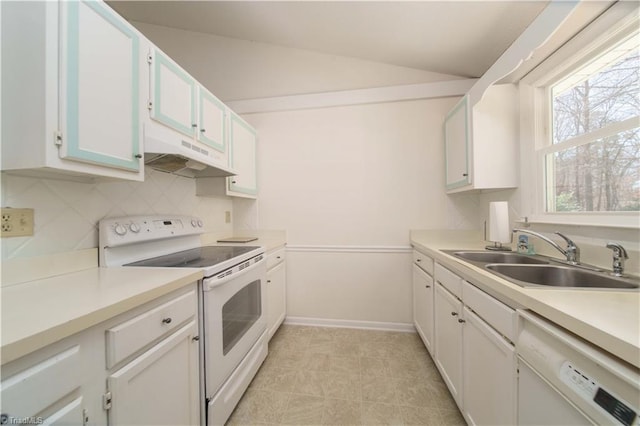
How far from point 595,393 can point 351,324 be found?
1974 millimetres

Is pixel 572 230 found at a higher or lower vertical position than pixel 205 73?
lower

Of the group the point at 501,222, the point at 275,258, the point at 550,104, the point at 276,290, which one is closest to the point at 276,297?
the point at 276,290

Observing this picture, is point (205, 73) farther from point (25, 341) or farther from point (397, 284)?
point (397, 284)

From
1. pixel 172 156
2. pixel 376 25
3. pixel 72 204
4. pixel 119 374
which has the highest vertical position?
pixel 376 25

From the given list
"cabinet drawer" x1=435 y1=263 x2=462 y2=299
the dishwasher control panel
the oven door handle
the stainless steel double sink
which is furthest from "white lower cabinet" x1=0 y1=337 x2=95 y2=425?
"cabinet drawer" x1=435 y1=263 x2=462 y2=299

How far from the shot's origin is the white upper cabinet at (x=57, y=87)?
81 cm

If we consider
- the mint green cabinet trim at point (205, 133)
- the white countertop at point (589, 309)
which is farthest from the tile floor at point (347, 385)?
the mint green cabinet trim at point (205, 133)

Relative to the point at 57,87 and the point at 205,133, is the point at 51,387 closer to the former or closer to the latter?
the point at 57,87

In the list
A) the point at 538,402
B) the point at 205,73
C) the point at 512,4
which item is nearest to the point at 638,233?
the point at 538,402

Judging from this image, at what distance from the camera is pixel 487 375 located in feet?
3.30

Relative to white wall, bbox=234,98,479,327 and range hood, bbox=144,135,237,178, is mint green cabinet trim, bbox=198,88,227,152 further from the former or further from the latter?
white wall, bbox=234,98,479,327

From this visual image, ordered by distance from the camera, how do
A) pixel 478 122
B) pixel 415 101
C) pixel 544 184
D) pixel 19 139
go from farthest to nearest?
pixel 415 101, pixel 478 122, pixel 544 184, pixel 19 139

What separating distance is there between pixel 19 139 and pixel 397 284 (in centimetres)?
258

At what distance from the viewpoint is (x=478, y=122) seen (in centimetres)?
173
